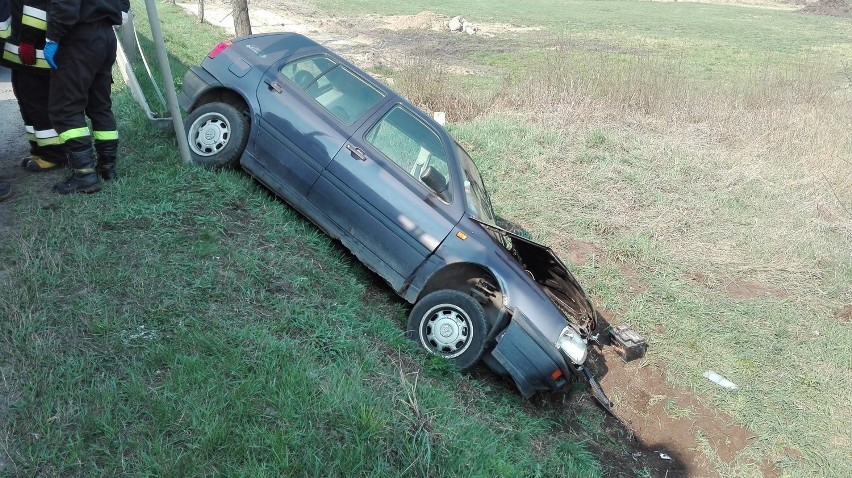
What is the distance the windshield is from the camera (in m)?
5.60

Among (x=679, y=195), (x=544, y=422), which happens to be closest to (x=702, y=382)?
(x=544, y=422)

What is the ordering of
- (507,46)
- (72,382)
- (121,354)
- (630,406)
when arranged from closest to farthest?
(72,382) < (121,354) < (630,406) < (507,46)

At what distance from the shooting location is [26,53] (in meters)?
4.86

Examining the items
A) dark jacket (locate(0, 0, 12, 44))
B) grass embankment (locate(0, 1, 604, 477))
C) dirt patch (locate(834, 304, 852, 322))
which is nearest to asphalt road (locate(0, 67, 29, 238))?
grass embankment (locate(0, 1, 604, 477))

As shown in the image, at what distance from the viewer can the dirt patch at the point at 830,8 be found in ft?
180

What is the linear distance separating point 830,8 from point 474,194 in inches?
2496

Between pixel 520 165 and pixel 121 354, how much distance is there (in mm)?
7025

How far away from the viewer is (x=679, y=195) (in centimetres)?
952

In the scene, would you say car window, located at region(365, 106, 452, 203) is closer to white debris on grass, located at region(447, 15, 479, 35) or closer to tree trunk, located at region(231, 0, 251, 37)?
tree trunk, located at region(231, 0, 251, 37)

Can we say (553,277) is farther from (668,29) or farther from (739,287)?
(668,29)

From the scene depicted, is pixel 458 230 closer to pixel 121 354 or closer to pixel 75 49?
pixel 121 354

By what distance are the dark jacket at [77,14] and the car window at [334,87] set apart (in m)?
1.42

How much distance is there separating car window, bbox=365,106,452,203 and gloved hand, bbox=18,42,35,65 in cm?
248

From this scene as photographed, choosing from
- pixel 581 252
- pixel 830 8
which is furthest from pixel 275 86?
pixel 830 8
